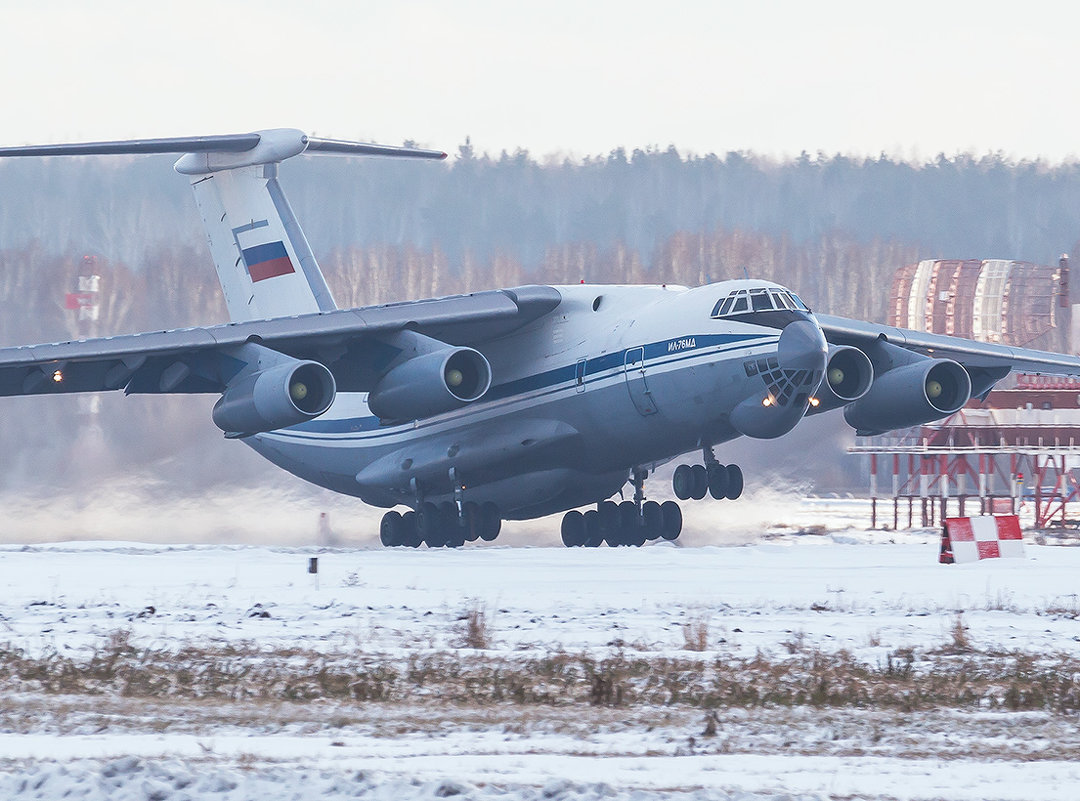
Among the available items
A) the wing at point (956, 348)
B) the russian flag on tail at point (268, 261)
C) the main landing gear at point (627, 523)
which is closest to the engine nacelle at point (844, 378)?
the wing at point (956, 348)

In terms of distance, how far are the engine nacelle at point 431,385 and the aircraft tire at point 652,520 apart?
4.26 metres

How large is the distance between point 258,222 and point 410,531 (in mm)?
5951

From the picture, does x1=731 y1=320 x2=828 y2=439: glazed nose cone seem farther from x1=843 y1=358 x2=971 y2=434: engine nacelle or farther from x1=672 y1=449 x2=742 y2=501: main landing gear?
x1=843 y1=358 x2=971 y2=434: engine nacelle

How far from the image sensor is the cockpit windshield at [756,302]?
809 inches

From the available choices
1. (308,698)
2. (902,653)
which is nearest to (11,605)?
(308,698)

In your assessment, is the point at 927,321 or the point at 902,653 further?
the point at 927,321

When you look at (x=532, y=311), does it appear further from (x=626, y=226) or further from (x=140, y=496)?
(x=626, y=226)

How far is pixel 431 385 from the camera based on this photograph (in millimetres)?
20469

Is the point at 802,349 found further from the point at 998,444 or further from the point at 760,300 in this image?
the point at 998,444

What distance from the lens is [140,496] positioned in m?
30.4

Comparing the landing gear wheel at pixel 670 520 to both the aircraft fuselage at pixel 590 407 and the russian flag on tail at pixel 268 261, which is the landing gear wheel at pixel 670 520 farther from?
the russian flag on tail at pixel 268 261

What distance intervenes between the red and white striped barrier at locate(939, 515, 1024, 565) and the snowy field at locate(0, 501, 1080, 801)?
187 cm

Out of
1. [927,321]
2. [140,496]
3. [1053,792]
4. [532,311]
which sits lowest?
[1053,792]

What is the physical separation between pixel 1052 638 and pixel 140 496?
21.9m
